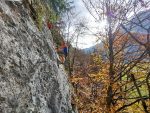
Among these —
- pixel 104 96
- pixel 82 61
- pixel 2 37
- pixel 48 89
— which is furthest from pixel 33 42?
pixel 82 61

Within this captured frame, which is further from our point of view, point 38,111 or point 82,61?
point 82,61

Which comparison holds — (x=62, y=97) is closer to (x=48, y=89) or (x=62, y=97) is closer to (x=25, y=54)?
(x=48, y=89)

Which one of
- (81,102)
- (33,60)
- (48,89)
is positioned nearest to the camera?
(33,60)

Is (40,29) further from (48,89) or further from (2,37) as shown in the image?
(2,37)

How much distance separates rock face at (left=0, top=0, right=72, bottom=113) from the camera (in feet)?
14.7

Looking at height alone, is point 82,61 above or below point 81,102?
above

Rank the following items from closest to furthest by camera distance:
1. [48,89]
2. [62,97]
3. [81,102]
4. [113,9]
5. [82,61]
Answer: [48,89] < [62,97] < [113,9] < [81,102] < [82,61]

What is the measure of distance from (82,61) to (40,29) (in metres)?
32.2

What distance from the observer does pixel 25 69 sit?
5.18 metres

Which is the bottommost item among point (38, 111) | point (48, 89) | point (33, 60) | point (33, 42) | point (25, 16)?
point (38, 111)

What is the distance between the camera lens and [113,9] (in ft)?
54.1

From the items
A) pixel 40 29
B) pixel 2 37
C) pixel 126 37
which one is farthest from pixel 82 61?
pixel 2 37

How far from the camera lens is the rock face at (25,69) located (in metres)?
4.48

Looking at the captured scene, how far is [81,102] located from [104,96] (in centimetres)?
248
